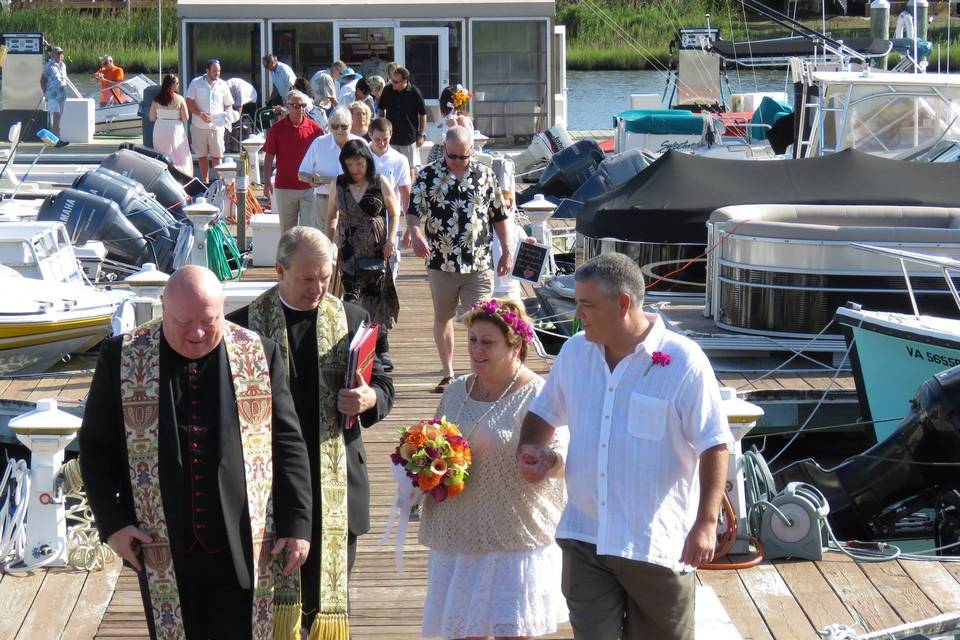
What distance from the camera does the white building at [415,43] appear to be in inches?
968

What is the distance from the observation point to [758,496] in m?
7.00

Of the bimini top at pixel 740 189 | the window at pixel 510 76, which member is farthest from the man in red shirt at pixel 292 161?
the window at pixel 510 76

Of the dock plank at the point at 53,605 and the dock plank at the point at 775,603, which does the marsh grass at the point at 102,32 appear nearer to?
the dock plank at the point at 53,605

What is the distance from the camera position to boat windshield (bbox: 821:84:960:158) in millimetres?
14672

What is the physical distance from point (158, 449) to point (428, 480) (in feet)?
2.89

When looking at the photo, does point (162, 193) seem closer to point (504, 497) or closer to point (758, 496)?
point (758, 496)

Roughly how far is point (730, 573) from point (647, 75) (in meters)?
40.9

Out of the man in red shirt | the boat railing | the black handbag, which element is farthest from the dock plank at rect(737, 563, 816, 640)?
the man in red shirt

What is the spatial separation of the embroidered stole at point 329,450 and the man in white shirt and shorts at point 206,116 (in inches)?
641

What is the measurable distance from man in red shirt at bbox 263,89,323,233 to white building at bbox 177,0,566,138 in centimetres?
1218

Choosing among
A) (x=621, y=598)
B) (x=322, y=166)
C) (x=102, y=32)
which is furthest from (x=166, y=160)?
(x=102, y=32)

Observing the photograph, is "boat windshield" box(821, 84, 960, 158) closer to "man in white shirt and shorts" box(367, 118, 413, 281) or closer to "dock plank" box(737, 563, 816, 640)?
"man in white shirt and shorts" box(367, 118, 413, 281)

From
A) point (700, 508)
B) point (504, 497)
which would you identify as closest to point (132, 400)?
point (504, 497)

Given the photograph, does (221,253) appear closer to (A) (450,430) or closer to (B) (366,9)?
(A) (450,430)
